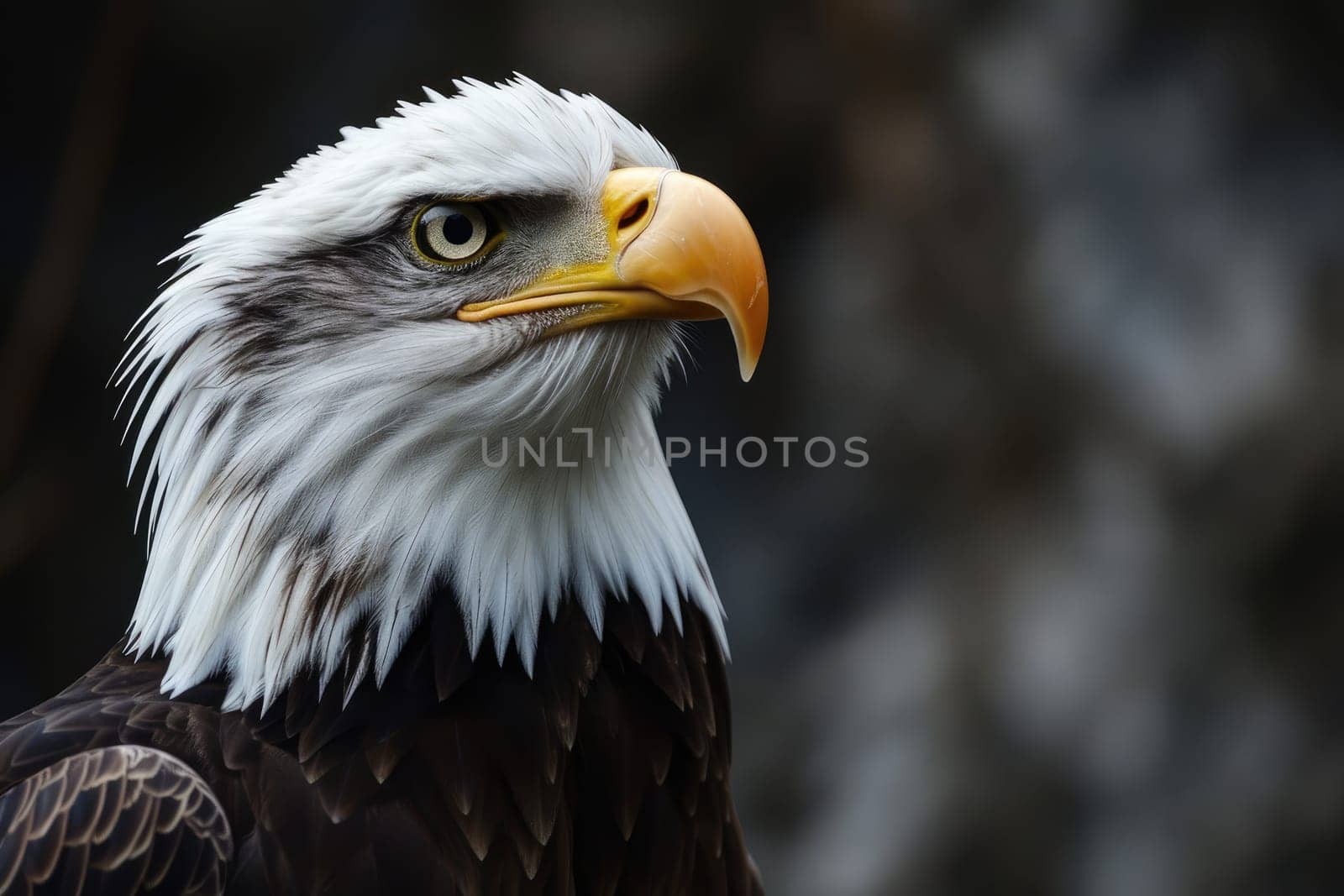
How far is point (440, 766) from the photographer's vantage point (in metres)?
1.73

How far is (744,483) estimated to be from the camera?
5.02 metres

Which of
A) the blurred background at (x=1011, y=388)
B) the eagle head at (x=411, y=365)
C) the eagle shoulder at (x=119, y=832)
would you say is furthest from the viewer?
the blurred background at (x=1011, y=388)

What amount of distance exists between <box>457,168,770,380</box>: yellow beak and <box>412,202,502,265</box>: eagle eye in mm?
75

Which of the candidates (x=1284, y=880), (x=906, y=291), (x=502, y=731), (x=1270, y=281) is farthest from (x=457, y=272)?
(x=1284, y=880)

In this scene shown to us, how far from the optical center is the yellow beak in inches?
67.6

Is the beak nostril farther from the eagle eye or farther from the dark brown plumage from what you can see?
the dark brown plumage

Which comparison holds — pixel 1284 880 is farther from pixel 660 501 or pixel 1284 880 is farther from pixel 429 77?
pixel 429 77

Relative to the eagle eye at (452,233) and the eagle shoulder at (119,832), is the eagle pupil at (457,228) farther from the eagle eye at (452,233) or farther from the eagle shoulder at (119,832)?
the eagle shoulder at (119,832)

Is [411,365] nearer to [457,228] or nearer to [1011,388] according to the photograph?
[457,228]

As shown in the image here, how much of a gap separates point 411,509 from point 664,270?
469 millimetres

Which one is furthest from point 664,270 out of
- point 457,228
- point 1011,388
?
point 1011,388

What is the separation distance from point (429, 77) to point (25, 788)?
11.8 feet

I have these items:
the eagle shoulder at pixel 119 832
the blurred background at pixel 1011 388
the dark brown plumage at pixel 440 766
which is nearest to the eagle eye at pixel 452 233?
the dark brown plumage at pixel 440 766

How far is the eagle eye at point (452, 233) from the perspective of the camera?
1.79 meters
